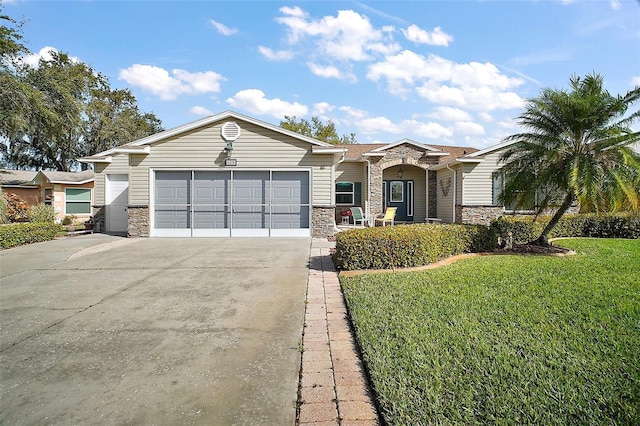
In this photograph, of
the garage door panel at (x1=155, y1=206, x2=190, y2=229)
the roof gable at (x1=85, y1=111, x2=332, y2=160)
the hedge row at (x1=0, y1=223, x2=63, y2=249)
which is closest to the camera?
the hedge row at (x1=0, y1=223, x2=63, y2=249)

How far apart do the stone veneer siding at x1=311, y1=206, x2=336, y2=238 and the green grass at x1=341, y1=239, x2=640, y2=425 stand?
618cm

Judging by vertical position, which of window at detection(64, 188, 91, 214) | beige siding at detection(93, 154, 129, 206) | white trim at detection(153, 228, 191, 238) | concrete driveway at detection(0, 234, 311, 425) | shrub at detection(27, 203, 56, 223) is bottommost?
concrete driveway at detection(0, 234, 311, 425)

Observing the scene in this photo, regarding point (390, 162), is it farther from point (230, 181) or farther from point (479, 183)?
point (230, 181)

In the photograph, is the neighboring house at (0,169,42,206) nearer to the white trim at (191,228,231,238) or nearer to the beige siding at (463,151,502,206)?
the white trim at (191,228,231,238)

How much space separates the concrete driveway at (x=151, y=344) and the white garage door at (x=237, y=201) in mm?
4970

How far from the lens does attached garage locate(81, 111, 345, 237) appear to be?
11781 mm

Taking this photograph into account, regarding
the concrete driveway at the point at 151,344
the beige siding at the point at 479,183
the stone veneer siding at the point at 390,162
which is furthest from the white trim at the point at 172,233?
the beige siding at the point at 479,183

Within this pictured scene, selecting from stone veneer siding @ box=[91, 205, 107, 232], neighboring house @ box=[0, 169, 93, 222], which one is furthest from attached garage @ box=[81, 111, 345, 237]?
neighboring house @ box=[0, 169, 93, 222]

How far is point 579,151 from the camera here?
802 cm

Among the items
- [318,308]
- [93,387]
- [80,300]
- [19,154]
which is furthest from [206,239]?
[19,154]

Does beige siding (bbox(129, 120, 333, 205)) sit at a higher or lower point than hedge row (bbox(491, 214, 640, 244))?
higher

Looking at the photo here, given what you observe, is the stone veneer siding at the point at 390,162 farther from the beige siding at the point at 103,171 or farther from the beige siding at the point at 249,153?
the beige siding at the point at 103,171

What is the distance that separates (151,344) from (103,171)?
46.1 ft

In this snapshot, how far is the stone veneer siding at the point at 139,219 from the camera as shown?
38.7ft
